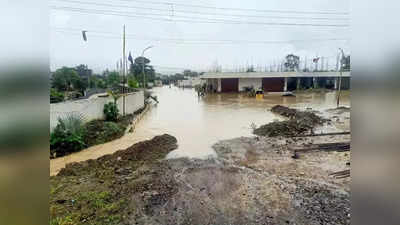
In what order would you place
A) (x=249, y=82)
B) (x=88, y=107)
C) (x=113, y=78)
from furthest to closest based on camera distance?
1. (x=249, y=82)
2. (x=113, y=78)
3. (x=88, y=107)

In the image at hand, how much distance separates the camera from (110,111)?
8453 mm

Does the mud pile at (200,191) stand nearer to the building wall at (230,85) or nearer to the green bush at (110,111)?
the green bush at (110,111)

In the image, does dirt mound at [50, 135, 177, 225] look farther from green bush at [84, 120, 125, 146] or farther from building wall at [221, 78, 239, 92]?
building wall at [221, 78, 239, 92]

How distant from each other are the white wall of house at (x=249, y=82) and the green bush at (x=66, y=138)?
20.7 meters

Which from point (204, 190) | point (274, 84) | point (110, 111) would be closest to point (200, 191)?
point (204, 190)

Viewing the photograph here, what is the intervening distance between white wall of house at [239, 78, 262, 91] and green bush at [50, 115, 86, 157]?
20.7m

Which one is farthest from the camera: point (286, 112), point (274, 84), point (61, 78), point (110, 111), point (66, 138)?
point (274, 84)

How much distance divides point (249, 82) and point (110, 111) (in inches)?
742

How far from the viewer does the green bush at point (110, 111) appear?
8.38 m

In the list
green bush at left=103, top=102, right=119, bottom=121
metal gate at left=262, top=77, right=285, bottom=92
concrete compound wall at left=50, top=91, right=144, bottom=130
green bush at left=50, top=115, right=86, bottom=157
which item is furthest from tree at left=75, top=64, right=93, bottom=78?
metal gate at left=262, top=77, right=285, bottom=92

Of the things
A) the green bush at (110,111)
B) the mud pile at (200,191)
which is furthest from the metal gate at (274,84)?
the mud pile at (200,191)

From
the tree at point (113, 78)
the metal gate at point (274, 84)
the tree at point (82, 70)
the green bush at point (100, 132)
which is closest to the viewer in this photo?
the green bush at point (100, 132)

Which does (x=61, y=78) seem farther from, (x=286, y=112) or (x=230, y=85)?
(x=230, y=85)

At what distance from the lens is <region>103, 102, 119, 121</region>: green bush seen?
27.5 ft
